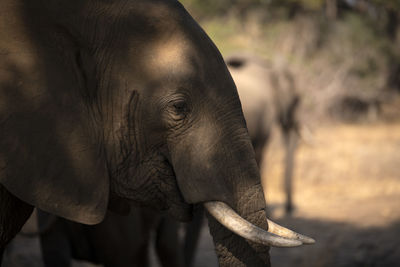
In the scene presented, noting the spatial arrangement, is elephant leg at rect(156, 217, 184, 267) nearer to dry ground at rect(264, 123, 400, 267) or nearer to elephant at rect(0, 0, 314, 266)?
dry ground at rect(264, 123, 400, 267)

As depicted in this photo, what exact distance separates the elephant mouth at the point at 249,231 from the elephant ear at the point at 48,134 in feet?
1.08

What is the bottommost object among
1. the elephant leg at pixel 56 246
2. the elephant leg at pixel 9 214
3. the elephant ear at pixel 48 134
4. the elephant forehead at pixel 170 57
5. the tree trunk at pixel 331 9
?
the tree trunk at pixel 331 9

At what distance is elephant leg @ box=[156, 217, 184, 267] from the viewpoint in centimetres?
380

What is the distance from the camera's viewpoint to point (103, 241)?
3.26 metres

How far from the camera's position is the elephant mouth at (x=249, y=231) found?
1.56m

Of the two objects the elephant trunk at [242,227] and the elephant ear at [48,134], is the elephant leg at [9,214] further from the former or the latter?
the elephant trunk at [242,227]

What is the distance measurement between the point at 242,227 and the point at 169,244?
2283 mm

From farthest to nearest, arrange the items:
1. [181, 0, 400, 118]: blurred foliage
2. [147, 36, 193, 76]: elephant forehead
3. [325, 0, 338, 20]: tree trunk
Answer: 1. [325, 0, 338, 20]: tree trunk
2. [181, 0, 400, 118]: blurred foliage
3. [147, 36, 193, 76]: elephant forehead

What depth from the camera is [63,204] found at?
65.2 inches

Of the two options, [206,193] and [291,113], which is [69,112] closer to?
[206,193]

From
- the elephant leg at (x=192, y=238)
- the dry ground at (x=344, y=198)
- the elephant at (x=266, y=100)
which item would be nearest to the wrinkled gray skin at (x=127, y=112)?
the elephant leg at (x=192, y=238)

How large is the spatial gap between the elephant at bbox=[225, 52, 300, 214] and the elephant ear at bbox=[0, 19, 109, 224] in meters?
4.91

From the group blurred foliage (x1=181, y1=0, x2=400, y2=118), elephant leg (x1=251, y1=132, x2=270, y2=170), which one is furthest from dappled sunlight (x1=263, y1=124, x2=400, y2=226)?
blurred foliage (x1=181, y1=0, x2=400, y2=118)

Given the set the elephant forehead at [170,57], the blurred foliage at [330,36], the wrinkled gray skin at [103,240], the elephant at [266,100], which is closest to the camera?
the elephant forehead at [170,57]
